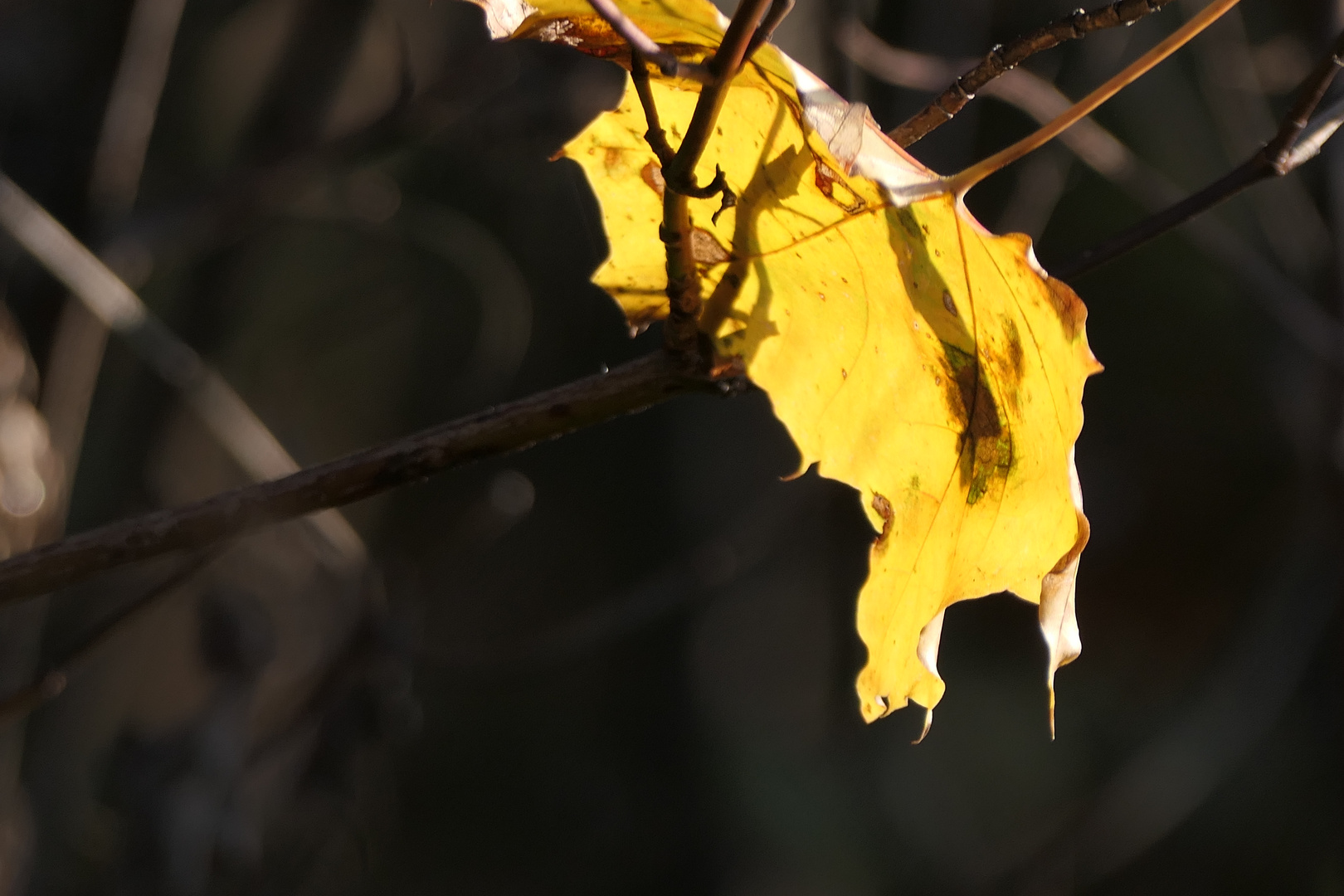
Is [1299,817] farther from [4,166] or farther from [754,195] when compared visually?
[4,166]

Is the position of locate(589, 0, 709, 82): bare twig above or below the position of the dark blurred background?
above

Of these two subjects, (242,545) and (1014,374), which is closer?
(1014,374)

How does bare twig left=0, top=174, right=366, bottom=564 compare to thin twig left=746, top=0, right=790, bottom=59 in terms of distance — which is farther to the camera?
bare twig left=0, top=174, right=366, bottom=564

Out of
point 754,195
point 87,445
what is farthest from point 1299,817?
point 87,445

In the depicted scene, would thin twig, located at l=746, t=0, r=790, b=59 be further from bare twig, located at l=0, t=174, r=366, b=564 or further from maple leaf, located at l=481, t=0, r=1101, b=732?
bare twig, located at l=0, t=174, r=366, b=564

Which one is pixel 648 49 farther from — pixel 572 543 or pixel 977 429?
pixel 572 543

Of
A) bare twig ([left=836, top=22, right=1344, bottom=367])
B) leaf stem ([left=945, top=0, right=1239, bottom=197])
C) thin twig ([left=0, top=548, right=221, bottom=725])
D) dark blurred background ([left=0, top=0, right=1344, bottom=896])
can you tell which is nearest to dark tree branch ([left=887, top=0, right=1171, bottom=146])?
leaf stem ([left=945, top=0, right=1239, bottom=197])
